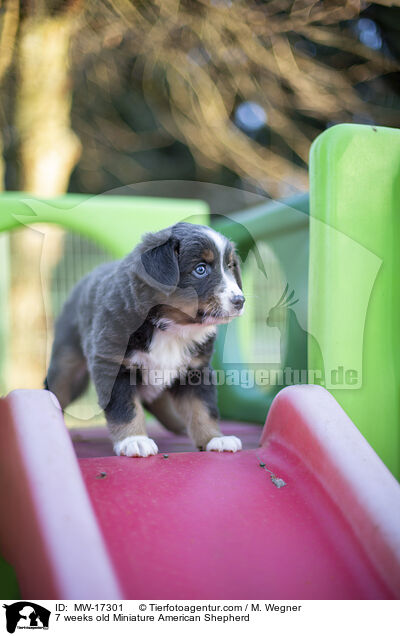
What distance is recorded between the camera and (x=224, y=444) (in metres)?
2.07

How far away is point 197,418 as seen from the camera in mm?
2240

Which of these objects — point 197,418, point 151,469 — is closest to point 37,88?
point 197,418

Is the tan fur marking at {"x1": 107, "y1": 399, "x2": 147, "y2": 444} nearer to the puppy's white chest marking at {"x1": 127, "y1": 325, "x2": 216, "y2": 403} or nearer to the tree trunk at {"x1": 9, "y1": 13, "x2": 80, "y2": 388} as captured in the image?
the puppy's white chest marking at {"x1": 127, "y1": 325, "x2": 216, "y2": 403}

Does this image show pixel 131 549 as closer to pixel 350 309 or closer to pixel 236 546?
pixel 236 546

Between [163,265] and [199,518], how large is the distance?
3.06 feet

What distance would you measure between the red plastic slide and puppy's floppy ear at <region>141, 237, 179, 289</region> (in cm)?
61

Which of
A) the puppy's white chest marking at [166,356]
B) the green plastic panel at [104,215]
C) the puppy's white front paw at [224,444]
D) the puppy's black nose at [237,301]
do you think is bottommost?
the puppy's white front paw at [224,444]

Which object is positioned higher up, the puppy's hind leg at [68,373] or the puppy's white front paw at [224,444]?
the puppy's hind leg at [68,373]

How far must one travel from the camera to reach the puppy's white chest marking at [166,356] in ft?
7.09

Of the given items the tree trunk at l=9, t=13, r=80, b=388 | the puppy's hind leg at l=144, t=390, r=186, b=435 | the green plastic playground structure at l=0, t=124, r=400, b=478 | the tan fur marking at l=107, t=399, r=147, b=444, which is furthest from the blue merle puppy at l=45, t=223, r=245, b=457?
the tree trunk at l=9, t=13, r=80, b=388

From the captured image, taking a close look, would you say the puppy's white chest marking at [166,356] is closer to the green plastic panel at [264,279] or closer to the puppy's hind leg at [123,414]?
the puppy's hind leg at [123,414]

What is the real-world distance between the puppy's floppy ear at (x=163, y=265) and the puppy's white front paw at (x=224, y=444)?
593 mm

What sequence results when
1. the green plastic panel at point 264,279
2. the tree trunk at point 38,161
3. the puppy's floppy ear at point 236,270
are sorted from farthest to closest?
the tree trunk at point 38,161 < the green plastic panel at point 264,279 < the puppy's floppy ear at point 236,270

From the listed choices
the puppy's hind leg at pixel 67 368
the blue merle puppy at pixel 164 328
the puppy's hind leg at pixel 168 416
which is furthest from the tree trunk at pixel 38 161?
the blue merle puppy at pixel 164 328
